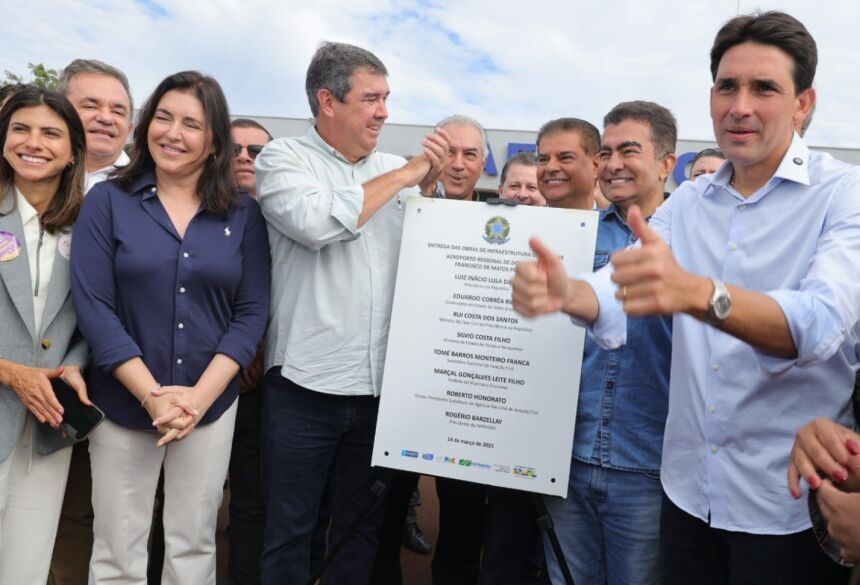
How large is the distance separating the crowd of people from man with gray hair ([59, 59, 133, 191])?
0.39 metres

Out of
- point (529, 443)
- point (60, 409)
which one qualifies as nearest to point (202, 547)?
point (60, 409)

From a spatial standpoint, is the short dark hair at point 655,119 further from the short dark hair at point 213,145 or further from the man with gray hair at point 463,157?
the short dark hair at point 213,145

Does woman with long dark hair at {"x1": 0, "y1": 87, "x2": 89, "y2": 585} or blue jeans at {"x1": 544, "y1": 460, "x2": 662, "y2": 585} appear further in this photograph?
woman with long dark hair at {"x1": 0, "y1": 87, "x2": 89, "y2": 585}

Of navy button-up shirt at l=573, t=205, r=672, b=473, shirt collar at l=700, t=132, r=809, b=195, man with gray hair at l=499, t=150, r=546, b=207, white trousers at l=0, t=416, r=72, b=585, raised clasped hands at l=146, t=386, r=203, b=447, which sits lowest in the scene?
white trousers at l=0, t=416, r=72, b=585

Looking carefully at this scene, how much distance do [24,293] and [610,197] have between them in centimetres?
235

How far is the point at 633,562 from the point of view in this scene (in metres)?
2.24

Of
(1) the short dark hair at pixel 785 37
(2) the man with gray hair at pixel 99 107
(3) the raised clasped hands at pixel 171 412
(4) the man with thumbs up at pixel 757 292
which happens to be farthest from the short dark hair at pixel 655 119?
(2) the man with gray hair at pixel 99 107

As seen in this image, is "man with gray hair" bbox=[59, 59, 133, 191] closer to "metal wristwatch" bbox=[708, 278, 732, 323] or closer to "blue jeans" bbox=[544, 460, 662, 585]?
"blue jeans" bbox=[544, 460, 662, 585]

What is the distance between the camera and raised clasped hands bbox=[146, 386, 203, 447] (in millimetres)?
2357

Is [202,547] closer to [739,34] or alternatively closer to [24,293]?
[24,293]

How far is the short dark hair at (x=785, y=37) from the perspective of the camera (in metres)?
1.81

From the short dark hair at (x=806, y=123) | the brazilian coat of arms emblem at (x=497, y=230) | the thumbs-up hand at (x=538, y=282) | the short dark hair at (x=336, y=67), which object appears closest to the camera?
the thumbs-up hand at (x=538, y=282)

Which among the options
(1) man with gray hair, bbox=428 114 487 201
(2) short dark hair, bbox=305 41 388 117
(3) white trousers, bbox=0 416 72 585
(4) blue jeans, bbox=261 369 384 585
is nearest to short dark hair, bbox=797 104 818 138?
(2) short dark hair, bbox=305 41 388 117

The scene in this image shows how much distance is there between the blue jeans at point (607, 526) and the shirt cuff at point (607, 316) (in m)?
0.65
